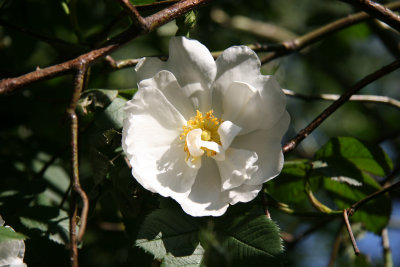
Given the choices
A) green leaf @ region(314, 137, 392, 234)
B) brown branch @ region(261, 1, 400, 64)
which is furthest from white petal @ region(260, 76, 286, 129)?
brown branch @ region(261, 1, 400, 64)

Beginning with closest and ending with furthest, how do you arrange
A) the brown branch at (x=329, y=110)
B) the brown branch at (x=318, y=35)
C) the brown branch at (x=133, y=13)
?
the brown branch at (x=133, y=13), the brown branch at (x=329, y=110), the brown branch at (x=318, y=35)

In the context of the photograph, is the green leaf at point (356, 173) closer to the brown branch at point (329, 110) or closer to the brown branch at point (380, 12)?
the brown branch at point (329, 110)

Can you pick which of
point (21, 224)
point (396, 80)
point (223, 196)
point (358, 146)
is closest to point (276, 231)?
point (223, 196)

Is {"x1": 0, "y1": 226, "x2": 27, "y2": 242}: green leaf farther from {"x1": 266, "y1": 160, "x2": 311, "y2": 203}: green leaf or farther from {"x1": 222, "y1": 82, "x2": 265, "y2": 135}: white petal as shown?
{"x1": 266, "y1": 160, "x2": 311, "y2": 203}: green leaf

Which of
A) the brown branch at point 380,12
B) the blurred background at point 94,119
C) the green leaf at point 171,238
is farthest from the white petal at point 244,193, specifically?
the brown branch at point 380,12

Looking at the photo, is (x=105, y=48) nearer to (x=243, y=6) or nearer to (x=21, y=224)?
(x=21, y=224)

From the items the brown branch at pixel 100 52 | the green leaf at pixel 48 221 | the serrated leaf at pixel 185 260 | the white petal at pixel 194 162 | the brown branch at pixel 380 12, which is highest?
the brown branch at pixel 100 52

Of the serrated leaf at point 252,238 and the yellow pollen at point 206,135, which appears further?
the yellow pollen at point 206,135
